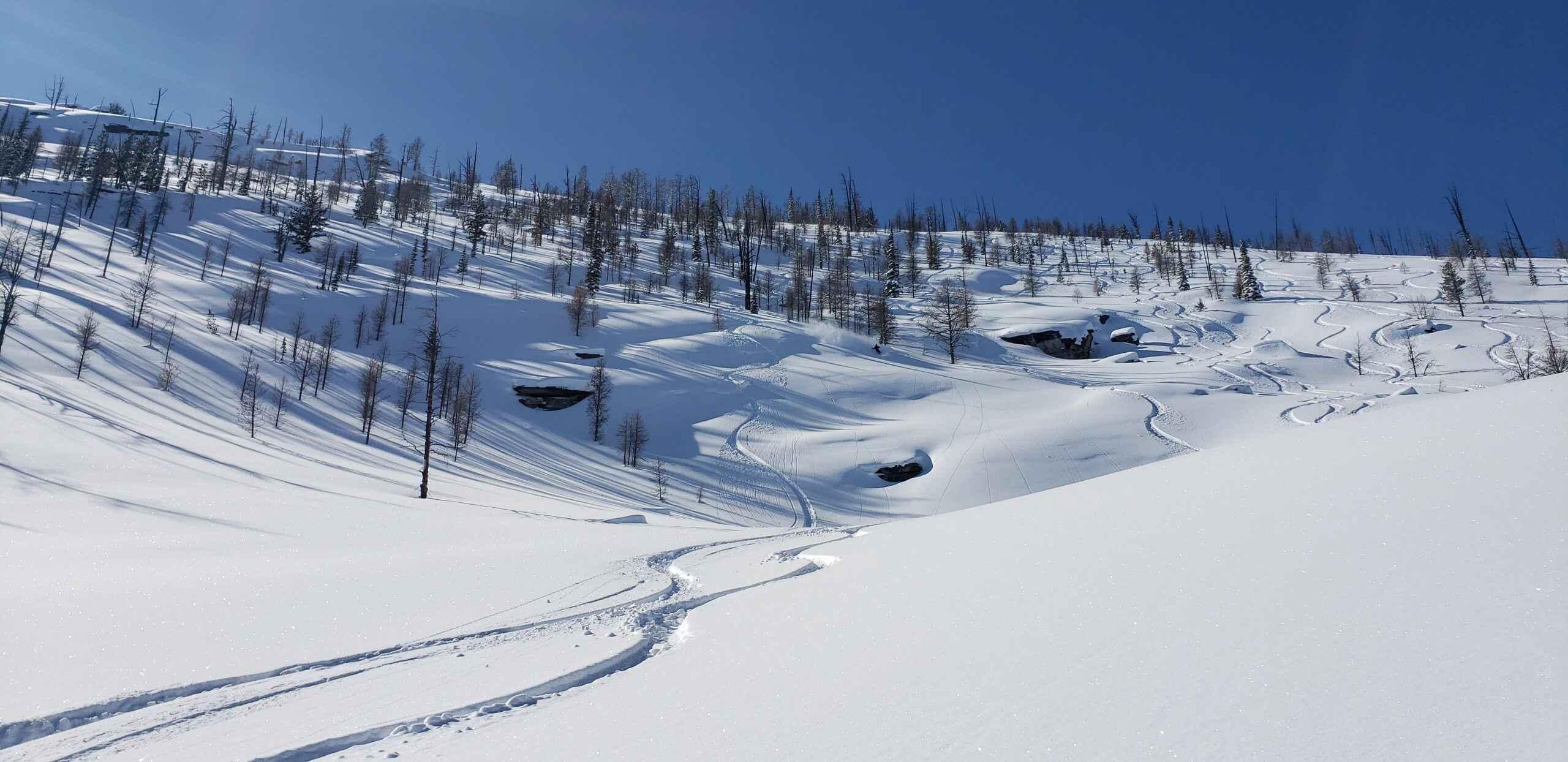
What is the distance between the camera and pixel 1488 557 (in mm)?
3104

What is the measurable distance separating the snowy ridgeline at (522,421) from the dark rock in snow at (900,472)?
0.58ft

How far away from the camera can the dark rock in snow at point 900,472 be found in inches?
1587

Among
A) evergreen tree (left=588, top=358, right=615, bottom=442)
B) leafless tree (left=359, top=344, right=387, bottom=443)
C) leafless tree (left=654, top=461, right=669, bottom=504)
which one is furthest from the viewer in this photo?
evergreen tree (left=588, top=358, right=615, bottom=442)

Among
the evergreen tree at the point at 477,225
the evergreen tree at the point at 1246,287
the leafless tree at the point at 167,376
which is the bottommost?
the leafless tree at the point at 167,376

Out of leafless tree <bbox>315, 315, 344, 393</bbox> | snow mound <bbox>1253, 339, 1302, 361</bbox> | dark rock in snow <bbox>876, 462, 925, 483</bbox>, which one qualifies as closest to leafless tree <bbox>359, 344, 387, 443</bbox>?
leafless tree <bbox>315, 315, 344, 393</bbox>

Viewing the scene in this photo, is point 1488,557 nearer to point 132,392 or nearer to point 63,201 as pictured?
point 132,392

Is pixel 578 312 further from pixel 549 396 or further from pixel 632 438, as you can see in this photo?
pixel 632 438

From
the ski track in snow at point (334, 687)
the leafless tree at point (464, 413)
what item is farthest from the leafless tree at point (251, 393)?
the ski track in snow at point (334, 687)

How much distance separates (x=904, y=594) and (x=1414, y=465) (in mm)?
3903

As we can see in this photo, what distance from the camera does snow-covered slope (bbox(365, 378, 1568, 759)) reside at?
7.58ft

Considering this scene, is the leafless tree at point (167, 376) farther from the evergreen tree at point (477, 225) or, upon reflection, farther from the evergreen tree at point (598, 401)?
the evergreen tree at point (477, 225)

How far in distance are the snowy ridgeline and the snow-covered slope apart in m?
0.18

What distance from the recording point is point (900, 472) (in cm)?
4053

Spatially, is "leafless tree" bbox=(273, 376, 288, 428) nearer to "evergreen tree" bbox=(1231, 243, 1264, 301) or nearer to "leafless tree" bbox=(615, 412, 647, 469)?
"leafless tree" bbox=(615, 412, 647, 469)
